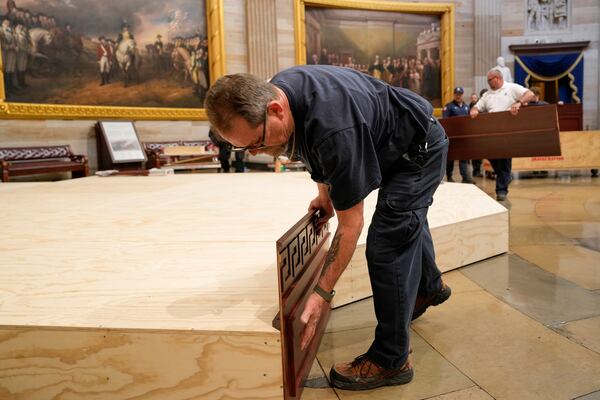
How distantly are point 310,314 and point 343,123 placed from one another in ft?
2.00

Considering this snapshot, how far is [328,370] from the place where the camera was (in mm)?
1993

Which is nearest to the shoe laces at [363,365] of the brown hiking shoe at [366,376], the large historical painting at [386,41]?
the brown hiking shoe at [366,376]

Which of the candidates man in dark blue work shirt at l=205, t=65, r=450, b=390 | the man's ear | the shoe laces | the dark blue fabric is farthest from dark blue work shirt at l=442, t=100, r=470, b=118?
the man's ear

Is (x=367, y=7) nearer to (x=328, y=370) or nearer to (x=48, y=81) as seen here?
(x=48, y=81)

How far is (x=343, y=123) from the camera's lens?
1.39m

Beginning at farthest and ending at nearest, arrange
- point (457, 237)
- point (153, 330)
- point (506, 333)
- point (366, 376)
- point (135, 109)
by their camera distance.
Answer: point (135, 109)
point (457, 237)
point (506, 333)
point (366, 376)
point (153, 330)

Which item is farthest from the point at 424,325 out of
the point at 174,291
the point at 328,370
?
the point at 174,291

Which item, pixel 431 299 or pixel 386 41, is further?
pixel 386 41

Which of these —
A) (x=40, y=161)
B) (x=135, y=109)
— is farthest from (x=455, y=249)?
(x=135, y=109)

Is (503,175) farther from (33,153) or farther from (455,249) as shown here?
(33,153)

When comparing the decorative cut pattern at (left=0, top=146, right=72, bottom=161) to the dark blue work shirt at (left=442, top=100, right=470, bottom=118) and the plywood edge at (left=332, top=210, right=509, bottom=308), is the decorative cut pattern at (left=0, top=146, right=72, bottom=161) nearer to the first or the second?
the dark blue work shirt at (left=442, top=100, right=470, bottom=118)

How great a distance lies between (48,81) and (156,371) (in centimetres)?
928

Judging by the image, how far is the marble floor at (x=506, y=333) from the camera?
182 cm

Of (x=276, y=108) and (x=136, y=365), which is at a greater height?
(x=276, y=108)
